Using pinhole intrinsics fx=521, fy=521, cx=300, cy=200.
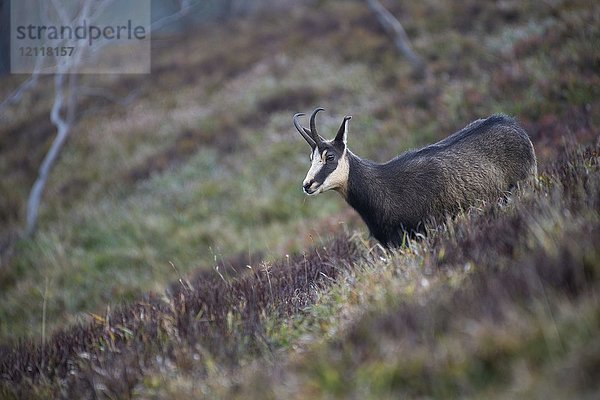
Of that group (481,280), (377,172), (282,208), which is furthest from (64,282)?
(481,280)

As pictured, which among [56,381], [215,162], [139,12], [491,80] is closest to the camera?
[56,381]

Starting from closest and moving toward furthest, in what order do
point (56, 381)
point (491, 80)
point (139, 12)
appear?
point (56, 381), point (491, 80), point (139, 12)

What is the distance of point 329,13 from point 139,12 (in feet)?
71.2

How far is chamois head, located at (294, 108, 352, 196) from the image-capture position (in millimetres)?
5059

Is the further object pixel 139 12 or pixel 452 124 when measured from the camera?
pixel 139 12

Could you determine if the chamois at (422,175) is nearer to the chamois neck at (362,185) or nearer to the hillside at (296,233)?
the chamois neck at (362,185)

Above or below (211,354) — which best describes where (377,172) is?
above

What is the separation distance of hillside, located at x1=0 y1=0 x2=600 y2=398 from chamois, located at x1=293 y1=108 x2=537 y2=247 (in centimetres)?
40

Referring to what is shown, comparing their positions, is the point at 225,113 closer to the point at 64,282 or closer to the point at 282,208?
the point at 282,208

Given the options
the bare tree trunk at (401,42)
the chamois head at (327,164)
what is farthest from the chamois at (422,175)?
the bare tree trunk at (401,42)

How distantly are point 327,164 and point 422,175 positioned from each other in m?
0.97

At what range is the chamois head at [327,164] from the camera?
506 centimetres

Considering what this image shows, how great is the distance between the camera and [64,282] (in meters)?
9.88

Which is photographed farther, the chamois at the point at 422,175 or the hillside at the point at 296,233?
the chamois at the point at 422,175
